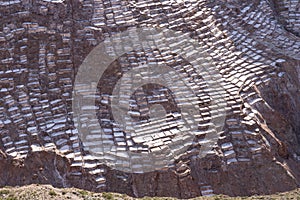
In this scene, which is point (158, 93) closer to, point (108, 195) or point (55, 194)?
point (108, 195)

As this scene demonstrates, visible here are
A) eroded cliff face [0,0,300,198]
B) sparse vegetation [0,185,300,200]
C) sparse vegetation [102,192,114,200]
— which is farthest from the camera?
eroded cliff face [0,0,300,198]

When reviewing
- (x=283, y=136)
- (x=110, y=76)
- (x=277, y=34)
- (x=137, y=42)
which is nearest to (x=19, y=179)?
(x=110, y=76)

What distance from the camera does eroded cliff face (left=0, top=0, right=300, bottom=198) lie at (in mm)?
13711

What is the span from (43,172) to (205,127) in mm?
3440

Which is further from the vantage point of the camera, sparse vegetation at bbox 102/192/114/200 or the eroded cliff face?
the eroded cliff face

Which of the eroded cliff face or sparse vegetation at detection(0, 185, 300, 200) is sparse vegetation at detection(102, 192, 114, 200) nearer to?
sparse vegetation at detection(0, 185, 300, 200)

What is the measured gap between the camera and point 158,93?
14.9 meters

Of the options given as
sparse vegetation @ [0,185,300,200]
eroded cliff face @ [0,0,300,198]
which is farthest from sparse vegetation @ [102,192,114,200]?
eroded cliff face @ [0,0,300,198]

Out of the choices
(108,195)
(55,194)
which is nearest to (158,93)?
(108,195)

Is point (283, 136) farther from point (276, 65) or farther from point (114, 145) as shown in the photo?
point (114, 145)

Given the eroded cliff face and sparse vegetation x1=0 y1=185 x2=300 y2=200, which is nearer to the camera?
sparse vegetation x1=0 y1=185 x2=300 y2=200

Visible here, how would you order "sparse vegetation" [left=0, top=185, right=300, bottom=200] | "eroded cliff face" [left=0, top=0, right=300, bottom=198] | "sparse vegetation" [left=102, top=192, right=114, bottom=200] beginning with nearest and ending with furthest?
"sparse vegetation" [left=0, top=185, right=300, bottom=200] < "sparse vegetation" [left=102, top=192, right=114, bottom=200] < "eroded cliff face" [left=0, top=0, right=300, bottom=198]

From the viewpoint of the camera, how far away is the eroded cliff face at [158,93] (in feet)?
45.0

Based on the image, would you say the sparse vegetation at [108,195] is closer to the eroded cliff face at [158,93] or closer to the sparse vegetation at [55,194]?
the sparse vegetation at [55,194]
